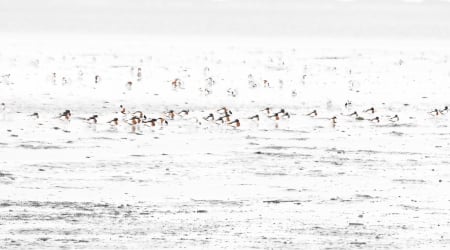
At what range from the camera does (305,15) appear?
71.4 meters

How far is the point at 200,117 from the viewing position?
22.8 metres

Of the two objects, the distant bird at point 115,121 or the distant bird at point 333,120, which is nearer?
the distant bird at point 115,121

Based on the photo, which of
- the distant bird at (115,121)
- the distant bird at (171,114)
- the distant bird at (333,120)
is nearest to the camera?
the distant bird at (115,121)

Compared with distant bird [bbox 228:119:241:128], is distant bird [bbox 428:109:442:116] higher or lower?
higher

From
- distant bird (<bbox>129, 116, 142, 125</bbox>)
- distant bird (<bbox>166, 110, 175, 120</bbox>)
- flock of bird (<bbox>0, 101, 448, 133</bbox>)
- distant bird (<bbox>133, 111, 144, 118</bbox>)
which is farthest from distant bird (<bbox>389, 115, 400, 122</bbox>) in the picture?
distant bird (<bbox>129, 116, 142, 125</bbox>)

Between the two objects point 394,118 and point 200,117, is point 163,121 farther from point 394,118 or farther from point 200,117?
point 394,118

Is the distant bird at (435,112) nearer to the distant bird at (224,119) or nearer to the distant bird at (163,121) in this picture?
the distant bird at (224,119)

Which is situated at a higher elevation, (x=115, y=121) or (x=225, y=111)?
(x=225, y=111)

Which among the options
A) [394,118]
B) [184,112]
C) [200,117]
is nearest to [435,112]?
[394,118]

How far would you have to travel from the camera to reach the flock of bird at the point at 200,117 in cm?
2117

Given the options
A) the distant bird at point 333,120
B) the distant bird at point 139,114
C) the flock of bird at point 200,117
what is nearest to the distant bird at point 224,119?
the flock of bird at point 200,117

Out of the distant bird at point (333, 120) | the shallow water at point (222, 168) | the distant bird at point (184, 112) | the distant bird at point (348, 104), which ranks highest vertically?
the distant bird at point (348, 104)

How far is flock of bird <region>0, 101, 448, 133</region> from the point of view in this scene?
2117 cm

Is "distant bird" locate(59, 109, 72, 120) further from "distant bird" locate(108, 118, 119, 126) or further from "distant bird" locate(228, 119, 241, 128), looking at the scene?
"distant bird" locate(228, 119, 241, 128)
